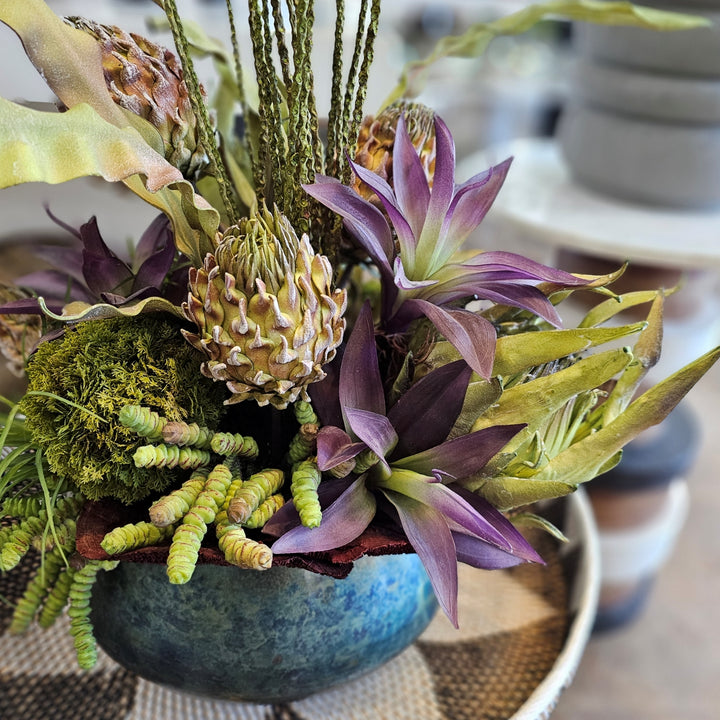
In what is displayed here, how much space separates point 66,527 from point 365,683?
22cm

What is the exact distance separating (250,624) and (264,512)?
0.08 m

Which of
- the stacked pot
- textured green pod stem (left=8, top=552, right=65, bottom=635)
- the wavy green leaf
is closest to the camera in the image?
textured green pod stem (left=8, top=552, right=65, bottom=635)

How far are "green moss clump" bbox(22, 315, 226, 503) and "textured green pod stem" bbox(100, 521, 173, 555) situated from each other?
0.02 metres

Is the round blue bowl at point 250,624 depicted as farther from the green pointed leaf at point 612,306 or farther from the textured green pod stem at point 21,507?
the green pointed leaf at point 612,306

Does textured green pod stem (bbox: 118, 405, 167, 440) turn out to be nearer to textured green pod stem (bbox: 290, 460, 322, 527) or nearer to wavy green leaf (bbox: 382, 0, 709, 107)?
textured green pod stem (bbox: 290, 460, 322, 527)

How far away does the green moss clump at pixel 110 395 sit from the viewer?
0.31 meters

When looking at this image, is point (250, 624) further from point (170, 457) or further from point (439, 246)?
point (439, 246)

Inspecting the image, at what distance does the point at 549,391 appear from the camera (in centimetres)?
34

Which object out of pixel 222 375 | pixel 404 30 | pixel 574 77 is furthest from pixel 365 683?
pixel 404 30

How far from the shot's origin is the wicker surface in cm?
45

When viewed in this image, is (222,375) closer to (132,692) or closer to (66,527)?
(66,527)

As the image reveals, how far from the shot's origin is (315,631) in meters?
0.37

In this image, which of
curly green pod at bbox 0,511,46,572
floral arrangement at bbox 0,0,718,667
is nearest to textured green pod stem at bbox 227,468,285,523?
floral arrangement at bbox 0,0,718,667

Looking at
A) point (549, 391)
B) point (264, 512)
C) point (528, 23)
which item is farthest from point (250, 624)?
point (528, 23)
